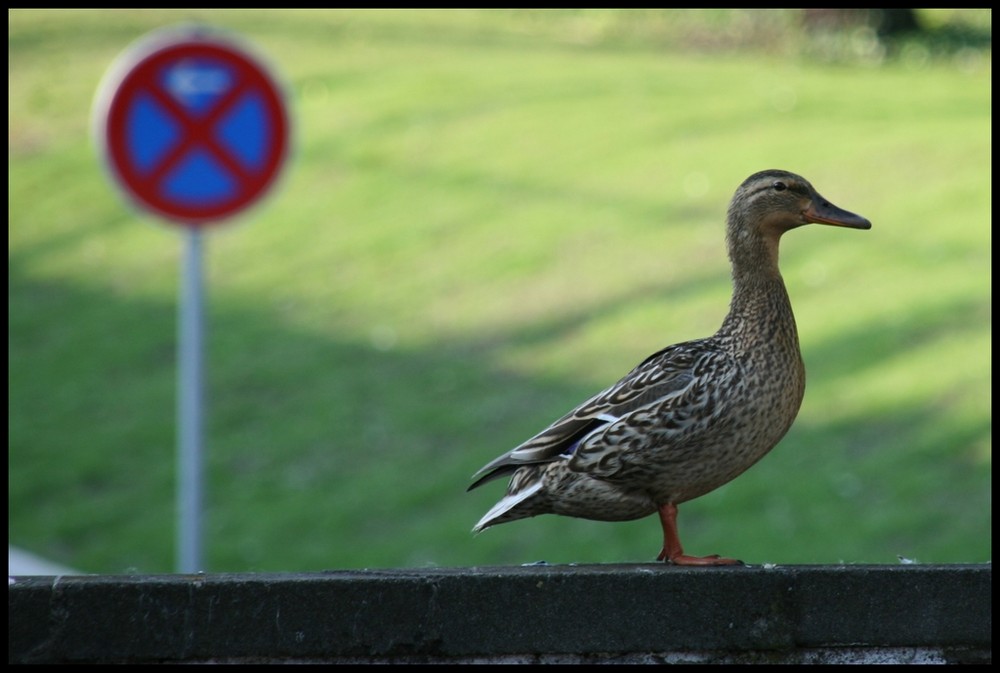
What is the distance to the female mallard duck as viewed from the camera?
3.42m

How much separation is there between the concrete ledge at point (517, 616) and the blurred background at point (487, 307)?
13.0 feet

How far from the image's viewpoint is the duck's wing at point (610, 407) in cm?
353

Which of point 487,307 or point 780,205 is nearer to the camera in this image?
point 780,205

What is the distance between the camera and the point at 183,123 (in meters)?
6.70

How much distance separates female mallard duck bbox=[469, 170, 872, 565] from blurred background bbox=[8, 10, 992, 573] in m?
3.95

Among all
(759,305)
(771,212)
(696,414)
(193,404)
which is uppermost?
(771,212)

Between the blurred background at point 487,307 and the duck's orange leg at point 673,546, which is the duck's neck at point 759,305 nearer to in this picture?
the duck's orange leg at point 673,546

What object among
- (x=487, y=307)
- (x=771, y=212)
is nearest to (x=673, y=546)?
(x=771, y=212)

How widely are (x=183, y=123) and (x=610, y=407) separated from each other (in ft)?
12.3

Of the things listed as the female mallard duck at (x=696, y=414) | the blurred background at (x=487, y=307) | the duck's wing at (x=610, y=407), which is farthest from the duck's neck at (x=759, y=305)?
the blurred background at (x=487, y=307)

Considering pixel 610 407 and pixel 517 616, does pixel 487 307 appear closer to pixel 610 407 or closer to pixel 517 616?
pixel 610 407

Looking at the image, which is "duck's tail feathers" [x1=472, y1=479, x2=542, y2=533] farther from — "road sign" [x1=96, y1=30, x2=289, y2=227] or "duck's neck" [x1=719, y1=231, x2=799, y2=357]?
"road sign" [x1=96, y1=30, x2=289, y2=227]

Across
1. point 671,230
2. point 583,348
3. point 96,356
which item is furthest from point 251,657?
point 671,230

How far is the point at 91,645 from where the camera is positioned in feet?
10.6
